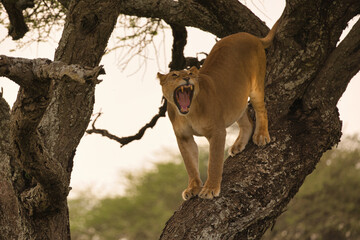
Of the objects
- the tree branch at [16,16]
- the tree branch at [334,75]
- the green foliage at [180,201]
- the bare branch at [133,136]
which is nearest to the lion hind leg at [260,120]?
the tree branch at [334,75]

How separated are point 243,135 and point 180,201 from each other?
18.1m

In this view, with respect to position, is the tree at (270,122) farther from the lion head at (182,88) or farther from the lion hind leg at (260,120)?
the lion head at (182,88)

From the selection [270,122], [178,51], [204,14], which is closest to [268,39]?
[270,122]

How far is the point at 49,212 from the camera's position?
15.0ft

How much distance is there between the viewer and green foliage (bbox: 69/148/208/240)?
22266 millimetres

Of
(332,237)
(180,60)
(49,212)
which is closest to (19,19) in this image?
(180,60)

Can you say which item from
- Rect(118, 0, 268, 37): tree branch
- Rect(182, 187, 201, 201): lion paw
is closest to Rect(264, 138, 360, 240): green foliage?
Rect(118, 0, 268, 37): tree branch

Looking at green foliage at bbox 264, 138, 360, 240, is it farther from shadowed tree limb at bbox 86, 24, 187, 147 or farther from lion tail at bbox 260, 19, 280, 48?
lion tail at bbox 260, 19, 280, 48

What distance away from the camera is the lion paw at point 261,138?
454cm

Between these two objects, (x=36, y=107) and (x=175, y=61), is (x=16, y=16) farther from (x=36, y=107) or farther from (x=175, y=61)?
(x=36, y=107)

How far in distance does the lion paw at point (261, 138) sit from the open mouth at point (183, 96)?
2.68ft

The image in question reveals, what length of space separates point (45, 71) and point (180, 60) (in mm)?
3605

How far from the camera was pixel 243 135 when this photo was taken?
4691 mm

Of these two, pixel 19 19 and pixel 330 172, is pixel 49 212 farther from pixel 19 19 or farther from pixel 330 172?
pixel 330 172
